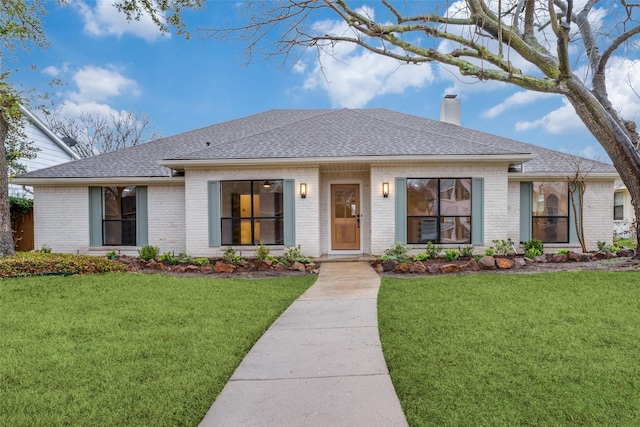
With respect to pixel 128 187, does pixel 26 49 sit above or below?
above

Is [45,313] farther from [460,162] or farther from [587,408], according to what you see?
[460,162]

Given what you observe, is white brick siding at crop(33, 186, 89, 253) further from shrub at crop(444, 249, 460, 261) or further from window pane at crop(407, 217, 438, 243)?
shrub at crop(444, 249, 460, 261)

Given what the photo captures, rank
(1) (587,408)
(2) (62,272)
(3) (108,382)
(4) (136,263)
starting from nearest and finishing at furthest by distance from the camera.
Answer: (1) (587,408), (3) (108,382), (2) (62,272), (4) (136,263)

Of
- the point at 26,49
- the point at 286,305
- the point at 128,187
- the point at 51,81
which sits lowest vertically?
the point at 286,305

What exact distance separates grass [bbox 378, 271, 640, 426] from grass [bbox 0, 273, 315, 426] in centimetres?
157

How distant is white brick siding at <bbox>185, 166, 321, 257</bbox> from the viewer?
884cm

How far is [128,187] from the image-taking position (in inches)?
392

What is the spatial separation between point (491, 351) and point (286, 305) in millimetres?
2726

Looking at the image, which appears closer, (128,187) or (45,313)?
(45,313)

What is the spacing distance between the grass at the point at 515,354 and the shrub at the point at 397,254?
237 centimetres

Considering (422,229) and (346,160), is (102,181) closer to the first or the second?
(346,160)

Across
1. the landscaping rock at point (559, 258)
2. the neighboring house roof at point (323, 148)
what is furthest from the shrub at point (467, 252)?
the neighboring house roof at point (323, 148)

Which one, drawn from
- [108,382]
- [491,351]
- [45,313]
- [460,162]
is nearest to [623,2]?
[460,162]

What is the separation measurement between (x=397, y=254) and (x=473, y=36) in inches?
188
